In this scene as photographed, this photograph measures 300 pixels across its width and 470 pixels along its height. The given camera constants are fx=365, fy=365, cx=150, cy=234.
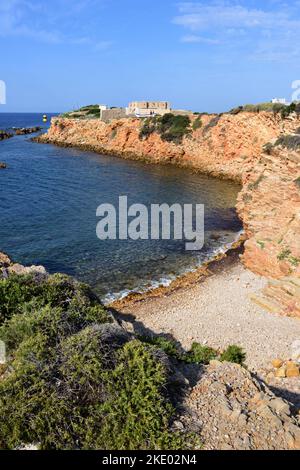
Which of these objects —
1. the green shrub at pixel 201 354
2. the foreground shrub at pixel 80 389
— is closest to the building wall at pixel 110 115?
the green shrub at pixel 201 354

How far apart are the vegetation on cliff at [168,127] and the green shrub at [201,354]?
153 ft

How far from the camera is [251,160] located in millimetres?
38219

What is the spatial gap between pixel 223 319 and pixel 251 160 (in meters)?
26.3

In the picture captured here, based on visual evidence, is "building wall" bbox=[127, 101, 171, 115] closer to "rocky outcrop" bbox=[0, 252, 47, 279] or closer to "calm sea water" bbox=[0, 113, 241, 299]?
"calm sea water" bbox=[0, 113, 241, 299]

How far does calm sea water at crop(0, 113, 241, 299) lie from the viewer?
68.4ft

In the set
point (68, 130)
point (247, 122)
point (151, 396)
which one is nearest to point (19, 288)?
point (151, 396)

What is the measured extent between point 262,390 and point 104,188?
1358 inches

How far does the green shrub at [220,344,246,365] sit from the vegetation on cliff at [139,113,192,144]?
153 feet

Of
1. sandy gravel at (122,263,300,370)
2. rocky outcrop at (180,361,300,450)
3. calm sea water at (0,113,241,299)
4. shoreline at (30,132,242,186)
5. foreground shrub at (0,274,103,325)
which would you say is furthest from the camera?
shoreline at (30,132,242,186)

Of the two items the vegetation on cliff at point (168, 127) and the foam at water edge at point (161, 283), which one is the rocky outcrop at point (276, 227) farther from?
the vegetation on cliff at point (168, 127)

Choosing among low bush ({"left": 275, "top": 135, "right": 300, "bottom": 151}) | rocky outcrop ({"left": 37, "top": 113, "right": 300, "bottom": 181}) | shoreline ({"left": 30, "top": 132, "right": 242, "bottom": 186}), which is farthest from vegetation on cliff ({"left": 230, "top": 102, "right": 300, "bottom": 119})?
low bush ({"left": 275, "top": 135, "right": 300, "bottom": 151})

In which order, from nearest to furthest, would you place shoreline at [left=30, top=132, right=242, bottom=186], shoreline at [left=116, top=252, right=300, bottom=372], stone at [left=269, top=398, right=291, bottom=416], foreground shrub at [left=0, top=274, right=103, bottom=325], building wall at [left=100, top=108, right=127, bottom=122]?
stone at [left=269, top=398, right=291, bottom=416] < foreground shrub at [left=0, top=274, right=103, bottom=325] < shoreline at [left=116, top=252, right=300, bottom=372] < shoreline at [left=30, top=132, right=242, bottom=186] < building wall at [left=100, top=108, right=127, bottom=122]

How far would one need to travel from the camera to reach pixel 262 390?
7684 mm
